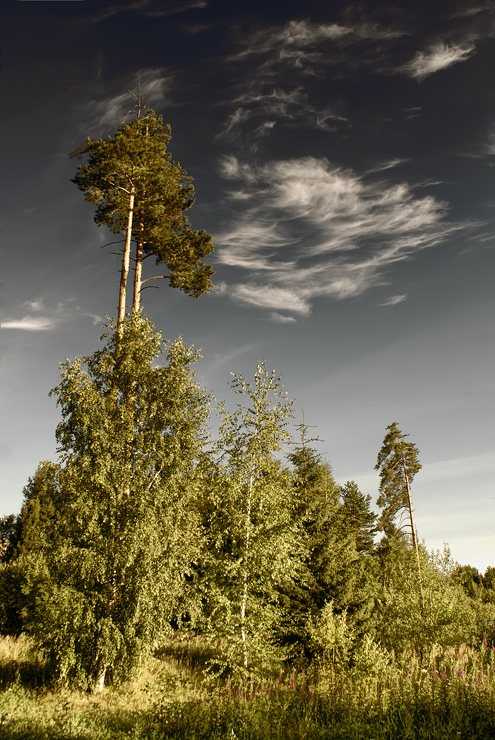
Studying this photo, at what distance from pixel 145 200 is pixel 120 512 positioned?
14.0 m

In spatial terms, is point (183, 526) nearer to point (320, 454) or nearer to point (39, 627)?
point (39, 627)

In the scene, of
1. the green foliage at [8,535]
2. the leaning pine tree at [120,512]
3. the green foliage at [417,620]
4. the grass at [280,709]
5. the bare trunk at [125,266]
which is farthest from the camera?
the green foliage at [8,535]

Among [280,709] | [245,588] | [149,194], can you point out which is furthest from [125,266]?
[280,709]

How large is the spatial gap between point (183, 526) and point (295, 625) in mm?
8526

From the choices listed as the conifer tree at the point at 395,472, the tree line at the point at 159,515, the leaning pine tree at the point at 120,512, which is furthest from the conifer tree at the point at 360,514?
the leaning pine tree at the point at 120,512

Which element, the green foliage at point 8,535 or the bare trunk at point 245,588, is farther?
the green foliage at point 8,535

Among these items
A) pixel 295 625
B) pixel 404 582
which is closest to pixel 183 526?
pixel 295 625

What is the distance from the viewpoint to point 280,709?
10.3 m

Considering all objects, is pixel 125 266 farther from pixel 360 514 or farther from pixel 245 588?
pixel 360 514

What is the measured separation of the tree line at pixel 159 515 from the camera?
13945mm

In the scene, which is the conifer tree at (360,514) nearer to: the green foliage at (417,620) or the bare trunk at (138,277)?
the green foliage at (417,620)

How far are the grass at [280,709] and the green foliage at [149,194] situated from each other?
1589 cm

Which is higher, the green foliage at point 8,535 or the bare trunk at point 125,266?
the bare trunk at point 125,266

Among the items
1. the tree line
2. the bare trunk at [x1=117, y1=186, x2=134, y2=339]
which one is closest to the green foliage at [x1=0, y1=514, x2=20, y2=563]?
the tree line
